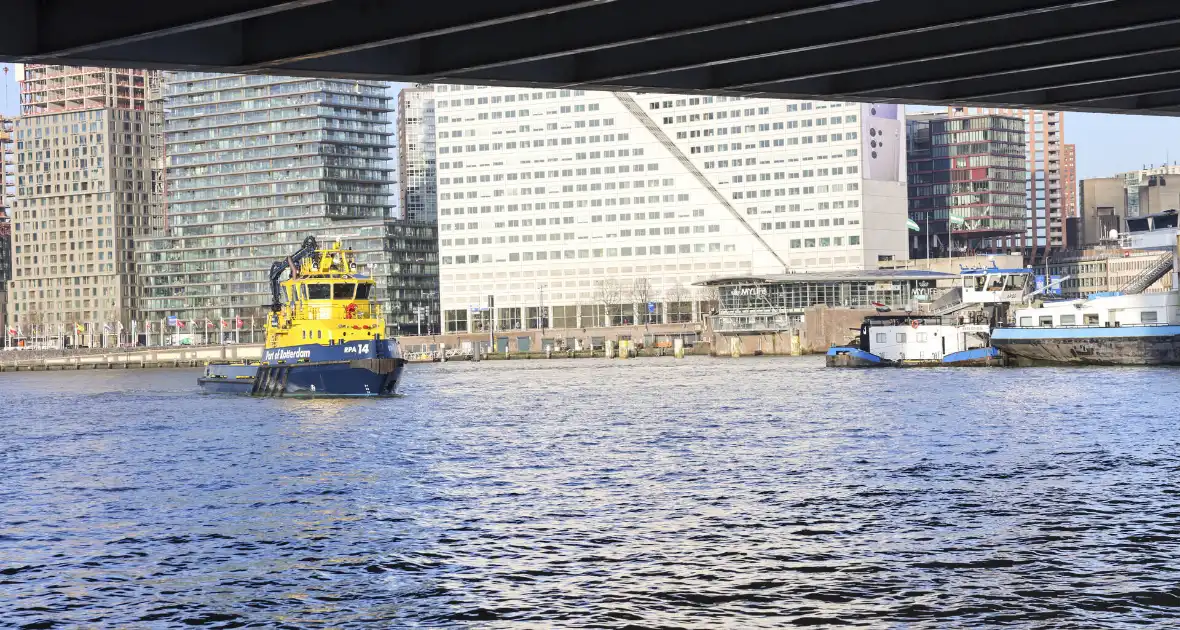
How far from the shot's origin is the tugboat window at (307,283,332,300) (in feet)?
291

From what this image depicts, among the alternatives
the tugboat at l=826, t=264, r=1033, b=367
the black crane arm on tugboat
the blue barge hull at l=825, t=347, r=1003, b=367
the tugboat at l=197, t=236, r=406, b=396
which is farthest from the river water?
the tugboat at l=826, t=264, r=1033, b=367

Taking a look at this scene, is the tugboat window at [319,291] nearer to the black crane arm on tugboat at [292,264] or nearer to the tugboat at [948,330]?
the black crane arm on tugboat at [292,264]

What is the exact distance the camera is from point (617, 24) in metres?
24.8

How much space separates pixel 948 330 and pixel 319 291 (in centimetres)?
6870

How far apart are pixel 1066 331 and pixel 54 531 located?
10195 centimetres

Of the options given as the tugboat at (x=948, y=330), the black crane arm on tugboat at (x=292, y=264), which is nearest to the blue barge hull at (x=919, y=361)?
the tugboat at (x=948, y=330)

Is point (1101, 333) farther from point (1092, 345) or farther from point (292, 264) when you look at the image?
point (292, 264)

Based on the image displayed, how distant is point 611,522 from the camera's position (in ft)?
109

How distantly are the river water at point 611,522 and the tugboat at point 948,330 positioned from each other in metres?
63.9

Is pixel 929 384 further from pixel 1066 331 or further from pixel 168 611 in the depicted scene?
pixel 168 611

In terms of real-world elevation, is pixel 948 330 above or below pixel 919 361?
above

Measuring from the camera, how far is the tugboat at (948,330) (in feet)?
437

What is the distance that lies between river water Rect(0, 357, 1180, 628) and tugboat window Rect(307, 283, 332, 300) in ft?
64.9

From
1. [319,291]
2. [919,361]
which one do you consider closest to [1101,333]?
[919,361]
